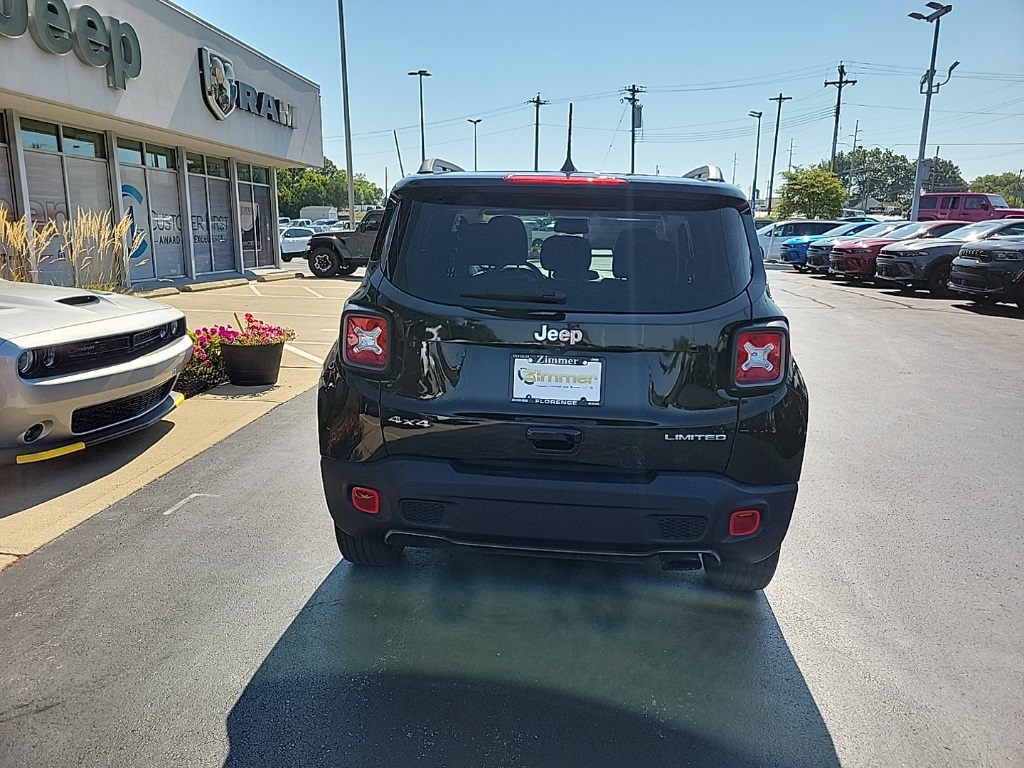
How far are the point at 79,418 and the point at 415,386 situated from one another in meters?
2.91

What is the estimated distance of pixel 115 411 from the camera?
15.9ft

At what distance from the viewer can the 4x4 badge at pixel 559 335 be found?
2.63m

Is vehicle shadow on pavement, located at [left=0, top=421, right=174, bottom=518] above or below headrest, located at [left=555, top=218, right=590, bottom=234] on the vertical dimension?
below

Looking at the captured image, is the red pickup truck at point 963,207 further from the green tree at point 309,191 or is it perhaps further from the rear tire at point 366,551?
the green tree at point 309,191

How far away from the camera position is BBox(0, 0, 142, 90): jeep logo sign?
1038cm

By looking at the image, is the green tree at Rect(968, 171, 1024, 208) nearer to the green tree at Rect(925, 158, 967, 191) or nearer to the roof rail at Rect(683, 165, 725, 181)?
the green tree at Rect(925, 158, 967, 191)

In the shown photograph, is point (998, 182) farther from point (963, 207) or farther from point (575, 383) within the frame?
point (575, 383)

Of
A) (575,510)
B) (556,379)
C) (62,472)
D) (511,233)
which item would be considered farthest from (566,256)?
(62,472)

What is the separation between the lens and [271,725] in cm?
249

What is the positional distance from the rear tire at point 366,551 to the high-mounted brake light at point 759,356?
1703 millimetres

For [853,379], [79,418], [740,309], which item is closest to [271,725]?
[740,309]

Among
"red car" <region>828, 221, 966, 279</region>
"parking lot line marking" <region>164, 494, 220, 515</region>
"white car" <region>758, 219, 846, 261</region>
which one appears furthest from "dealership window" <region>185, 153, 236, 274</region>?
"white car" <region>758, 219, 846, 261</region>

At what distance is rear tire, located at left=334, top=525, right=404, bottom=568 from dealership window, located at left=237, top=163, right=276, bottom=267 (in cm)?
1925

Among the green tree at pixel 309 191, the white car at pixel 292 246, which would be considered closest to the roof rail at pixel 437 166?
the white car at pixel 292 246
